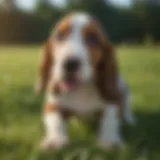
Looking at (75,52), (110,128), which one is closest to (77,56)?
(75,52)

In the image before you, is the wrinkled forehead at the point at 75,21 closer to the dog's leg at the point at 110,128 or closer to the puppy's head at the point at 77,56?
the puppy's head at the point at 77,56

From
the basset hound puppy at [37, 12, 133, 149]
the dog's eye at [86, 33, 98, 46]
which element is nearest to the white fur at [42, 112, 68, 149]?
the basset hound puppy at [37, 12, 133, 149]

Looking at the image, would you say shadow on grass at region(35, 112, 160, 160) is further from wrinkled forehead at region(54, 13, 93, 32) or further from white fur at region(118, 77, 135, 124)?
wrinkled forehead at region(54, 13, 93, 32)

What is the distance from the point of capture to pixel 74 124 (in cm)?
66

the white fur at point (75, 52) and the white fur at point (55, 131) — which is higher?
the white fur at point (75, 52)

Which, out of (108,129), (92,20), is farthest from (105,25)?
(108,129)

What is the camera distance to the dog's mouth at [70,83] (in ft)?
2.07

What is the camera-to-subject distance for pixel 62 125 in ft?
2.16

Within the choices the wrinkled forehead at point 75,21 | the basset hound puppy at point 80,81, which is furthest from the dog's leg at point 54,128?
the wrinkled forehead at point 75,21

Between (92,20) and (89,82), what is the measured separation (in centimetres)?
8

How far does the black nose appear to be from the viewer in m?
0.62

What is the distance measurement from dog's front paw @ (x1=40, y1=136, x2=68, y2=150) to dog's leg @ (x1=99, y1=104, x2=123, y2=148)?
5 cm

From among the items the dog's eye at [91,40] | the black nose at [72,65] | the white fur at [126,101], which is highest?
the dog's eye at [91,40]

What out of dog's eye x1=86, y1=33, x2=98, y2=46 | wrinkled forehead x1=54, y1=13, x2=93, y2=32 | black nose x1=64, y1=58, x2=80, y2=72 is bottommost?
black nose x1=64, y1=58, x2=80, y2=72
